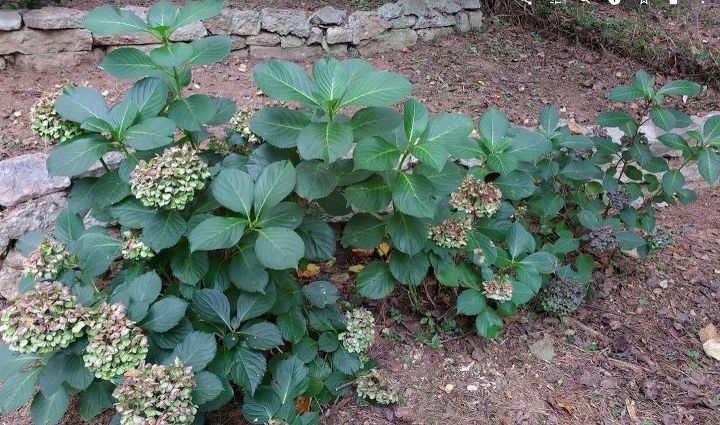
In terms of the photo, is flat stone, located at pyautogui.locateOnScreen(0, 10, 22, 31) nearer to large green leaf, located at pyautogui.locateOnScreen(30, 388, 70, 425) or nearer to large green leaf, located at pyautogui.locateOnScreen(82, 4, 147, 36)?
large green leaf, located at pyautogui.locateOnScreen(82, 4, 147, 36)

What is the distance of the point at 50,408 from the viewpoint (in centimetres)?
179

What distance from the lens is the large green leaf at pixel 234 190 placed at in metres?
1.71

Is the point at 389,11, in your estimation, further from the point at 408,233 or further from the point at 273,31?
the point at 408,233

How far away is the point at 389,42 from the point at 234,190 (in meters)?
3.23

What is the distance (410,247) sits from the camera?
200cm

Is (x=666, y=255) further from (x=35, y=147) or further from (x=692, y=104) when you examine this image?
(x=35, y=147)

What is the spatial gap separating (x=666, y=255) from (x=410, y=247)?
1.79 metres

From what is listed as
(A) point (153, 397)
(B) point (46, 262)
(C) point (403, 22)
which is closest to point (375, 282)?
(A) point (153, 397)

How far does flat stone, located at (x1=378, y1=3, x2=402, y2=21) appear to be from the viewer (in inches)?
179

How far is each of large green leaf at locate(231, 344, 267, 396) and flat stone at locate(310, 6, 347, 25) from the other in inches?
125

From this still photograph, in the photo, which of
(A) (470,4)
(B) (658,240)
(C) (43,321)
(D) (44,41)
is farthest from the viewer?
(A) (470,4)

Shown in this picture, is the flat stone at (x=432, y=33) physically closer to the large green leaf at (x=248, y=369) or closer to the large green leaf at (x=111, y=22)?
the large green leaf at (x=111, y=22)

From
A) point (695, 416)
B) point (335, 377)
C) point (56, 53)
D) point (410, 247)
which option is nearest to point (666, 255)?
point (695, 416)

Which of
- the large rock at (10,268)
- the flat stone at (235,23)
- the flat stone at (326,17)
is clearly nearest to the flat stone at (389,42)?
the flat stone at (326,17)
